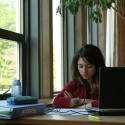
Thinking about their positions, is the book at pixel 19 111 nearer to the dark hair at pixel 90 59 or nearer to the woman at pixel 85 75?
the woman at pixel 85 75

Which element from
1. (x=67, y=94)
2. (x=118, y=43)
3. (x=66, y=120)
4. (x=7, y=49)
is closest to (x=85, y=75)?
(x=67, y=94)

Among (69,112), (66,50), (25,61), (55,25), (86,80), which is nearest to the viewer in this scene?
(69,112)

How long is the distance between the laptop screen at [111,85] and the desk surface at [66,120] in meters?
0.11

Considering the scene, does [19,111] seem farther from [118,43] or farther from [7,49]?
[118,43]

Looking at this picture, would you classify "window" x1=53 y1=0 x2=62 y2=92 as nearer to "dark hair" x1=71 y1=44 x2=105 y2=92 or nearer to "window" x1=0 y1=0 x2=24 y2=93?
"window" x1=0 y1=0 x2=24 y2=93

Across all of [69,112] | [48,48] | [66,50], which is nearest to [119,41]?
[66,50]

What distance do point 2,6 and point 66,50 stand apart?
1.69m

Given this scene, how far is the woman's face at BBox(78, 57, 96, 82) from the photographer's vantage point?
2.61 meters

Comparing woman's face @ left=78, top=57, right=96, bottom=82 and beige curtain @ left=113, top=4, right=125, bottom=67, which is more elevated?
beige curtain @ left=113, top=4, right=125, bottom=67

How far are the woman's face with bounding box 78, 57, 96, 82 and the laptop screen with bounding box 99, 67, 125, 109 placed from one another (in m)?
0.83

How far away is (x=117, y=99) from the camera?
1.79 meters

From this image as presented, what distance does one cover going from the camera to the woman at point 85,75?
2.62m

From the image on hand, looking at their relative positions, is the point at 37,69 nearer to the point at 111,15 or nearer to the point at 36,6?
the point at 36,6

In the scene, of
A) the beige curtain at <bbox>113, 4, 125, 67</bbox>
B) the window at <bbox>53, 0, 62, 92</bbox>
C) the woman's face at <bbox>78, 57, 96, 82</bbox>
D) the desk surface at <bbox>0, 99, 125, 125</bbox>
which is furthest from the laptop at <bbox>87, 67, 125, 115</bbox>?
the beige curtain at <bbox>113, 4, 125, 67</bbox>
